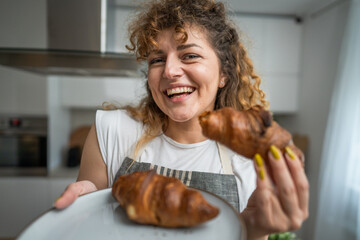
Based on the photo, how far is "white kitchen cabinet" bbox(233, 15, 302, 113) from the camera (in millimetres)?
2855

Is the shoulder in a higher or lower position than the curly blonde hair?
lower

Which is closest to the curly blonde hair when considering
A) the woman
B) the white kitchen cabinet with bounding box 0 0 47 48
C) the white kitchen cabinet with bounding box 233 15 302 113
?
the woman

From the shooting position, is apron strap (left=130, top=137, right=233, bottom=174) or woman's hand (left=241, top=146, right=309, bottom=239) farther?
apron strap (left=130, top=137, right=233, bottom=174)

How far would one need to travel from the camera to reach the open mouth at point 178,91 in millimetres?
818

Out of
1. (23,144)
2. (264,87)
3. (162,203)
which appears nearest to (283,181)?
(162,203)

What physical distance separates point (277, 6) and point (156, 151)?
7.71 feet

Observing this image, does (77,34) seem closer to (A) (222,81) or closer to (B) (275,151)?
(A) (222,81)

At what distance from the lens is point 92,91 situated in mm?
2779

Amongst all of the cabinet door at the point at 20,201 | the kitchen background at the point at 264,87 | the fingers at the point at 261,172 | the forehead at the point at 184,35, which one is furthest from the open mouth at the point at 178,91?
the cabinet door at the point at 20,201

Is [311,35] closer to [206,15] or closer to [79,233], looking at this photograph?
[206,15]

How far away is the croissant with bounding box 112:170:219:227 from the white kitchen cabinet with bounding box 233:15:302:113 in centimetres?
253

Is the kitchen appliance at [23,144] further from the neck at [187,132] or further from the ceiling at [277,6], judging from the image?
the neck at [187,132]

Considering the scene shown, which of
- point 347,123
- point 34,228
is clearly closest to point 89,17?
point 34,228

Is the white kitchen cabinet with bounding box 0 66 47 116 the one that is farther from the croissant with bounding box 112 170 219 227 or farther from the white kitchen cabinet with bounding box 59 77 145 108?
the croissant with bounding box 112 170 219 227
